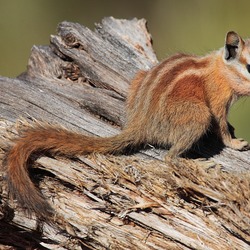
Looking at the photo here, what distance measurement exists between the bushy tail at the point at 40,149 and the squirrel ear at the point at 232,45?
53.2 inches

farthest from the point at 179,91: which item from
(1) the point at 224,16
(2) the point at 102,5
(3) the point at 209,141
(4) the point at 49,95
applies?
(2) the point at 102,5

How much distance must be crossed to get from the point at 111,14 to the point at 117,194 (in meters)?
6.44

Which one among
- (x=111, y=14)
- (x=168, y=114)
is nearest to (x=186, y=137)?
(x=168, y=114)

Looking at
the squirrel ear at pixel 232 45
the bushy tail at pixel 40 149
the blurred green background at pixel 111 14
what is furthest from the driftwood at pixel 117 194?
the blurred green background at pixel 111 14

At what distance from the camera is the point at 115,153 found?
6109 mm

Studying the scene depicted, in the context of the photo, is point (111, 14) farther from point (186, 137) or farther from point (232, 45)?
point (186, 137)

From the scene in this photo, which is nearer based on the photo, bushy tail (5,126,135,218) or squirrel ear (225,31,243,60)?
bushy tail (5,126,135,218)

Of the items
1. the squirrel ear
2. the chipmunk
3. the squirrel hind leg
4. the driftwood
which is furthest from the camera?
the squirrel ear

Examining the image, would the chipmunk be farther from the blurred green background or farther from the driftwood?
the blurred green background

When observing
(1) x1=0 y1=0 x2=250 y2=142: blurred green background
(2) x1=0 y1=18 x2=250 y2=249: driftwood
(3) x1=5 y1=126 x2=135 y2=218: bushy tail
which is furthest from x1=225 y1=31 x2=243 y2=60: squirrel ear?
→ (1) x1=0 y1=0 x2=250 y2=142: blurred green background

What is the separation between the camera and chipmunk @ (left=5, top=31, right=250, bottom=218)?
569cm

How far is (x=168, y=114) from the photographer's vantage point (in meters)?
6.24

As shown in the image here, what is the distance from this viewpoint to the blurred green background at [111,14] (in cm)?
1093

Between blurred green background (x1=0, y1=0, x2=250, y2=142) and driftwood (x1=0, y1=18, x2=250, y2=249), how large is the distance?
453 centimetres
